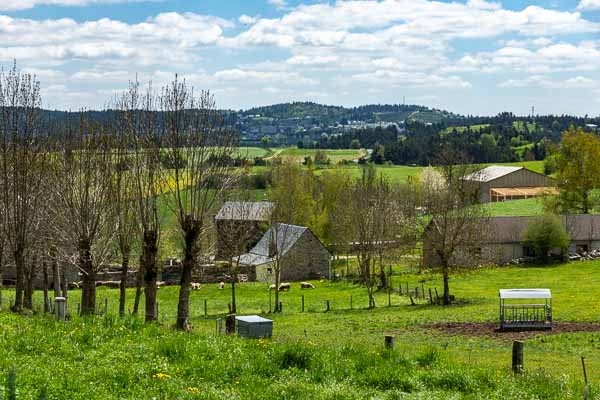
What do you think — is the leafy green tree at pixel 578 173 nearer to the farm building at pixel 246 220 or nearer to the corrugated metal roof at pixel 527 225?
the corrugated metal roof at pixel 527 225

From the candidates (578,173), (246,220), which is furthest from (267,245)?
(578,173)

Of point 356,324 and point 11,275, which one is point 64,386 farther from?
point 11,275

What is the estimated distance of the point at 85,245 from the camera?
2966 cm

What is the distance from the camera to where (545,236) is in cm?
7519

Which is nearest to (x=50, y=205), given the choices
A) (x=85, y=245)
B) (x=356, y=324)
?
(x=85, y=245)

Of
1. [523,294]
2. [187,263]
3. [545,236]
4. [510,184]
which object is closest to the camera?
[187,263]

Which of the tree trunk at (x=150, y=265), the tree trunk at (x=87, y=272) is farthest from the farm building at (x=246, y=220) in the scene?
the tree trunk at (x=150, y=265)

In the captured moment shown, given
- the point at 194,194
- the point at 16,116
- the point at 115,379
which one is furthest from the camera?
the point at 16,116

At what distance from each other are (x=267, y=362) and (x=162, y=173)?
1570 cm

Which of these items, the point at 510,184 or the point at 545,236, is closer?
the point at 545,236

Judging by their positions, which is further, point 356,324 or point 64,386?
point 356,324

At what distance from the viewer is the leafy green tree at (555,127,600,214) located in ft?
292

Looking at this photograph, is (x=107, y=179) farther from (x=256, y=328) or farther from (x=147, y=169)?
(x=256, y=328)

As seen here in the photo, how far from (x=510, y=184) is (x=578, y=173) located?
119 ft
